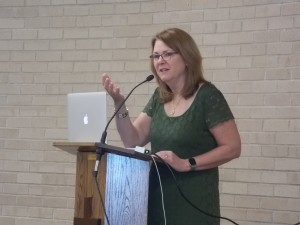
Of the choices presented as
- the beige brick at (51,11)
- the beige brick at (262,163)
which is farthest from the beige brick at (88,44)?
the beige brick at (262,163)

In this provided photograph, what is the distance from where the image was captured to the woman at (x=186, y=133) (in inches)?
74.3

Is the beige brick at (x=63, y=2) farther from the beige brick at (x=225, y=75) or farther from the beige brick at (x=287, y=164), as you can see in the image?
the beige brick at (x=287, y=164)

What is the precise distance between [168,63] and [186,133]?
33cm

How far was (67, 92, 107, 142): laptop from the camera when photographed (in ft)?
6.87

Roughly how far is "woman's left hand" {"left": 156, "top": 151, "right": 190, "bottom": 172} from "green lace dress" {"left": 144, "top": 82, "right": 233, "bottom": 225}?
0.26 ft

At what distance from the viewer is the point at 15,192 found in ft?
12.2

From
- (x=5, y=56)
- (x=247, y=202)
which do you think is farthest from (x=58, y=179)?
(x=247, y=202)

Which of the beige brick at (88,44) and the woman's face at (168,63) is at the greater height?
the beige brick at (88,44)

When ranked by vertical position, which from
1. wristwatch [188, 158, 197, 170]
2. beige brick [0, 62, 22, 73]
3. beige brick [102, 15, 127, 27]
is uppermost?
beige brick [102, 15, 127, 27]

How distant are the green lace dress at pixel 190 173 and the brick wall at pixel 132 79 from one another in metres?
1.26

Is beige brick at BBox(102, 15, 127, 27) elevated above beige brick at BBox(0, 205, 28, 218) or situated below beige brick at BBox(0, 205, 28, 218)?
above

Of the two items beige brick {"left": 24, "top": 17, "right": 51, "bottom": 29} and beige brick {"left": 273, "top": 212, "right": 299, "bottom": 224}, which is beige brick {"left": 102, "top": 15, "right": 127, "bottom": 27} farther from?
beige brick {"left": 273, "top": 212, "right": 299, "bottom": 224}

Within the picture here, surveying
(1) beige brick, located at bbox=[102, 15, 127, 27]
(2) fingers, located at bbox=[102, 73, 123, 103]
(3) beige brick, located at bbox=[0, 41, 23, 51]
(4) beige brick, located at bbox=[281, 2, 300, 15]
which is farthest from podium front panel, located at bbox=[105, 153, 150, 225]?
(3) beige brick, located at bbox=[0, 41, 23, 51]

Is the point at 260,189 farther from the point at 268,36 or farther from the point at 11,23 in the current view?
the point at 11,23
